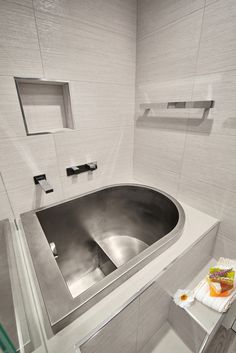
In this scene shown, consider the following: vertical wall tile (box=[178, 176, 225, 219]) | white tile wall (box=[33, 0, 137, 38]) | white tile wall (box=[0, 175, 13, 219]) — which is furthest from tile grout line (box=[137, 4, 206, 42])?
white tile wall (box=[0, 175, 13, 219])

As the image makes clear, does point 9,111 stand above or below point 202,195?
above

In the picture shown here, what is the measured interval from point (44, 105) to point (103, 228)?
1.07 m

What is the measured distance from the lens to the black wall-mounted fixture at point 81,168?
116 cm

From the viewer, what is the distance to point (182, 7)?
2.97 ft

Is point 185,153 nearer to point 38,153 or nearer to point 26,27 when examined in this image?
point 38,153

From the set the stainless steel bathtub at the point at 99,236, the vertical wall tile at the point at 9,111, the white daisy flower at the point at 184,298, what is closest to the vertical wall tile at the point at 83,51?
the vertical wall tile at the point at 9,111

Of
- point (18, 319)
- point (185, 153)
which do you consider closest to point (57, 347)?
point (18, 319)

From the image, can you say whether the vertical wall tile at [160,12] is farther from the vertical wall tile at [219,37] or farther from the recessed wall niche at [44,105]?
the recessed wall niche at [44,105]

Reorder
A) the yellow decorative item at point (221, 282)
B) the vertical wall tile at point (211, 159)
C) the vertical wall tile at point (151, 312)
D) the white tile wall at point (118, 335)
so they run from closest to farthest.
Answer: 1. the white tile wall at point (118, 335)
2. the vertical wall tile at point (151, 312)
3. the yellow decorative item at point (221, 282)
4. the vertical wall tile at point (211, 159)

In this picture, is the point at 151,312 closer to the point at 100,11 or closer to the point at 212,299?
the point at 212,299

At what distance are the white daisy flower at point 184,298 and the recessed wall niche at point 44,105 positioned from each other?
122 cm

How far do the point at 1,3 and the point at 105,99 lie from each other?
2.23ft

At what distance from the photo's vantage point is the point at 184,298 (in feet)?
2.70

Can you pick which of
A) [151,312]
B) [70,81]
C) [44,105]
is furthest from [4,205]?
[151,312]
